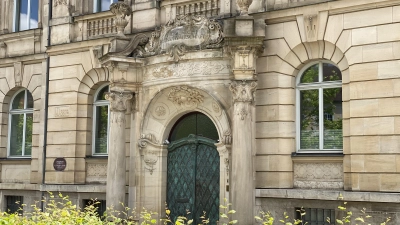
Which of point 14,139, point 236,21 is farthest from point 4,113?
point 236,21

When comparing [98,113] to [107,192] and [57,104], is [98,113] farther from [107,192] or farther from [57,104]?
[107,192]

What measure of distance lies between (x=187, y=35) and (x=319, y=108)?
137 inches

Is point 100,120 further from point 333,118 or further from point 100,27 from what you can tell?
point 333,118

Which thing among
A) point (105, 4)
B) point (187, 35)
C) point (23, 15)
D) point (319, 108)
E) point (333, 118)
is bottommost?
point (333, 118)

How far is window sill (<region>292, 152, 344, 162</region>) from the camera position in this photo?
1262cm

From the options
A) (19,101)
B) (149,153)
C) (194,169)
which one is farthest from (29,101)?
(194,169)

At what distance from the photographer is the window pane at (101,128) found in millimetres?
16609

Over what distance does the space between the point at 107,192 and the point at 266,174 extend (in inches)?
160

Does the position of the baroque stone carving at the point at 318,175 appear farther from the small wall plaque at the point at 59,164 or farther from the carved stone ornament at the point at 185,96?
the small wall plaque at the point at 59,164

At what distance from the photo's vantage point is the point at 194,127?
14.9 meters

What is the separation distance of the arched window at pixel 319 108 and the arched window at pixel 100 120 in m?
5.83

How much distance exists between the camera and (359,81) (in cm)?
1230

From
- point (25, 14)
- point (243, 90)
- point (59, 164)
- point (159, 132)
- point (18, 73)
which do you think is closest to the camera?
point (243, 90)

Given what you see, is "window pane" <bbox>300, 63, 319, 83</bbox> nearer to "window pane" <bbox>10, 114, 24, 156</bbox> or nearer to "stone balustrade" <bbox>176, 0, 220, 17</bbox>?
"stone balustrade" <bbox>176, 0, 220, 17</bbox>
